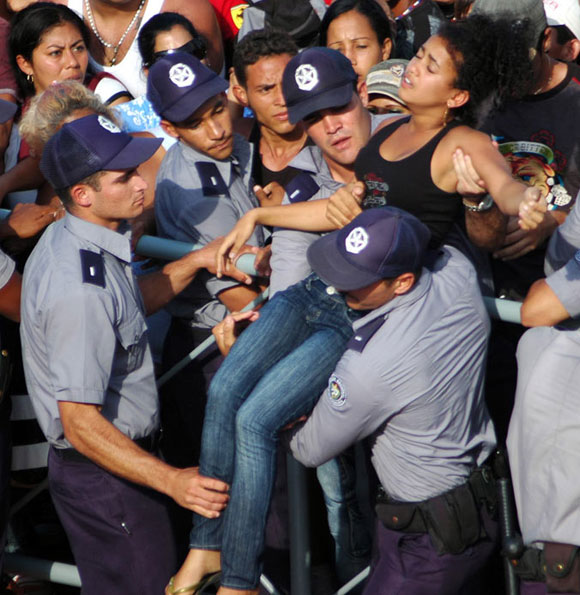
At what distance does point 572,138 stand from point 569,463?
4.80ft

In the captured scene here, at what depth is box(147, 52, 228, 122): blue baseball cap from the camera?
13.4ft

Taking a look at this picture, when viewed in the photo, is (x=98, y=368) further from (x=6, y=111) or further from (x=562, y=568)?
(x=562, y=568)

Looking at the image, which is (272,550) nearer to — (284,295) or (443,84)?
(284,295)

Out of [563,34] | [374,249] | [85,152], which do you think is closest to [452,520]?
[374,249]

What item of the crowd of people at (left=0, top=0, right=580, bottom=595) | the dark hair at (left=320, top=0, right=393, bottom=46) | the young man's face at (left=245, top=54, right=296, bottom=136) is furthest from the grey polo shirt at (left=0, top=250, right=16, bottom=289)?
the dark hair at (left=320, top=0, right=393, bottom=46)

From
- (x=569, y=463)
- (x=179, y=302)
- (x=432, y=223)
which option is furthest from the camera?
(x=179, y=302)

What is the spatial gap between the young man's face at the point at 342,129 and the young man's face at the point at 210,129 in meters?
0.49

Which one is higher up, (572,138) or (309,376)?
(572,138)

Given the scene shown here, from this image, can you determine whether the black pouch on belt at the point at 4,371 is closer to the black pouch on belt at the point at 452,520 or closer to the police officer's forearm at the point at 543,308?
the black pouch on belt at the point at 452,520

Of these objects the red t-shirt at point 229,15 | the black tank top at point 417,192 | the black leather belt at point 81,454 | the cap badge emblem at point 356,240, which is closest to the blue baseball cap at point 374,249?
the cap badge emblem at point 356,240

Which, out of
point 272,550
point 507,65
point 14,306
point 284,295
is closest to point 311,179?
point 284,295

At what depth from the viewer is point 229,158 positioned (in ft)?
13.9

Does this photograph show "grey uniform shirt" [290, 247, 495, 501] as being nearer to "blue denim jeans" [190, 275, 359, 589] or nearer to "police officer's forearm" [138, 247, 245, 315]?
"blue denim jeans" [190, 275, 359, 589]

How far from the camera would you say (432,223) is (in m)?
3.42
